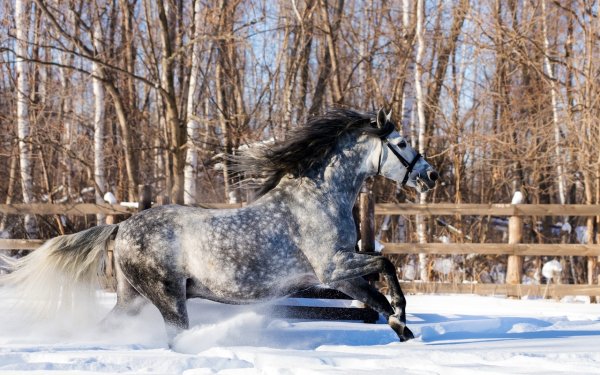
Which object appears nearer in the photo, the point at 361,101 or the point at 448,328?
the point at 448,328

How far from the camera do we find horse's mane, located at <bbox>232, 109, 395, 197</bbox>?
489cm

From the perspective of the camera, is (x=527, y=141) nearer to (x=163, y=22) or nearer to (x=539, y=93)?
(x=539, y=93)

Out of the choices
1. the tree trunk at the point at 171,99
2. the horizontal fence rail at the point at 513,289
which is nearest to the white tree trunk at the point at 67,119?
the tree trunk at the point at 171,99

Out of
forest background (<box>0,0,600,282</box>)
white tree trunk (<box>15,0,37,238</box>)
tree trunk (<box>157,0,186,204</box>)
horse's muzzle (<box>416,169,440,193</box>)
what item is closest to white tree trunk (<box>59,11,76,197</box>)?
forest background (<box>0,0,600,282</box>)

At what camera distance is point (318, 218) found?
464 cm

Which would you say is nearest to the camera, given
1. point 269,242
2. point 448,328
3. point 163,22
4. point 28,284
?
point 269,242

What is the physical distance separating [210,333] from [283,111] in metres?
7.27

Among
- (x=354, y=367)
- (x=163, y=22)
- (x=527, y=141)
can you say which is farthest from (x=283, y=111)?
(x=354, y=367)

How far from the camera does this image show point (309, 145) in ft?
16.1

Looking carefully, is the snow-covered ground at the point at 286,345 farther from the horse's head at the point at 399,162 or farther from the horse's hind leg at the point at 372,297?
the horse's head at the point at 399,162

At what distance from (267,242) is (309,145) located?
76 cm

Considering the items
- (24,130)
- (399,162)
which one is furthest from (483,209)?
(24,130)

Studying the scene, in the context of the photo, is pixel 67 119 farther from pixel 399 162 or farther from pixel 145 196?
pixel 399 162

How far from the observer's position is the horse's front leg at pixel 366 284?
14.9 feet
